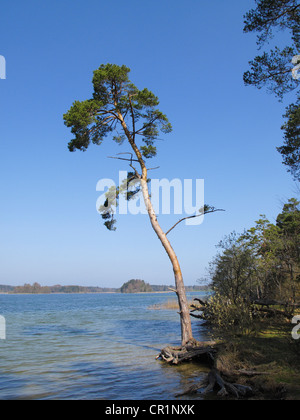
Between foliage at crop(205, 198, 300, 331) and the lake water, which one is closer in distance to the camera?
the lake water

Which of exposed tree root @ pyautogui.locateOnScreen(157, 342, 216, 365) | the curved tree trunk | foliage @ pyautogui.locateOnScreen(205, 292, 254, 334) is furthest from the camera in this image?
foliage @ pyautogui.locateOnScreen(205, 292, 254, 334)

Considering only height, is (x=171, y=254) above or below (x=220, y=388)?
above

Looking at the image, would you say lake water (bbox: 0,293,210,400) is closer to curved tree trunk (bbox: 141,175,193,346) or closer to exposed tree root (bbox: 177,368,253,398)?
exposed tree root (bbox: 177,368,253,398)

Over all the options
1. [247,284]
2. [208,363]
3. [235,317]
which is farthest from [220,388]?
[247,284]

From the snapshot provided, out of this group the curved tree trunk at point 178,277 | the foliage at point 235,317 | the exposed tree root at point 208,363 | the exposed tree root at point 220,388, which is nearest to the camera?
the exposed tree root at point 220,388

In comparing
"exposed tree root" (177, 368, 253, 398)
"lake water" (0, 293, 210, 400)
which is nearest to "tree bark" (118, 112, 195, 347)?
"lake water" (0, 293, 210, 400)

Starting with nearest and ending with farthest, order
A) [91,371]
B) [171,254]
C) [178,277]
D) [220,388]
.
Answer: [220,388] → [91,371] → [178,277] → [171,254]

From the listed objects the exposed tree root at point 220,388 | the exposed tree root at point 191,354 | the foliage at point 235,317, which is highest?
the foliage at point 235,317

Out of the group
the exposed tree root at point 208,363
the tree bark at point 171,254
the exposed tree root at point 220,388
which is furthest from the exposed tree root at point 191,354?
the exposed tree root at point 220,388

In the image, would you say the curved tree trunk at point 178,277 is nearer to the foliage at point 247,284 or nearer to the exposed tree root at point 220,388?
the foliage at point 247,284

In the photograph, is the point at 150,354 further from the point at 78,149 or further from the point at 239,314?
the point at 78,149

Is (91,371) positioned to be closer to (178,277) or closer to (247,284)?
(178,277)
